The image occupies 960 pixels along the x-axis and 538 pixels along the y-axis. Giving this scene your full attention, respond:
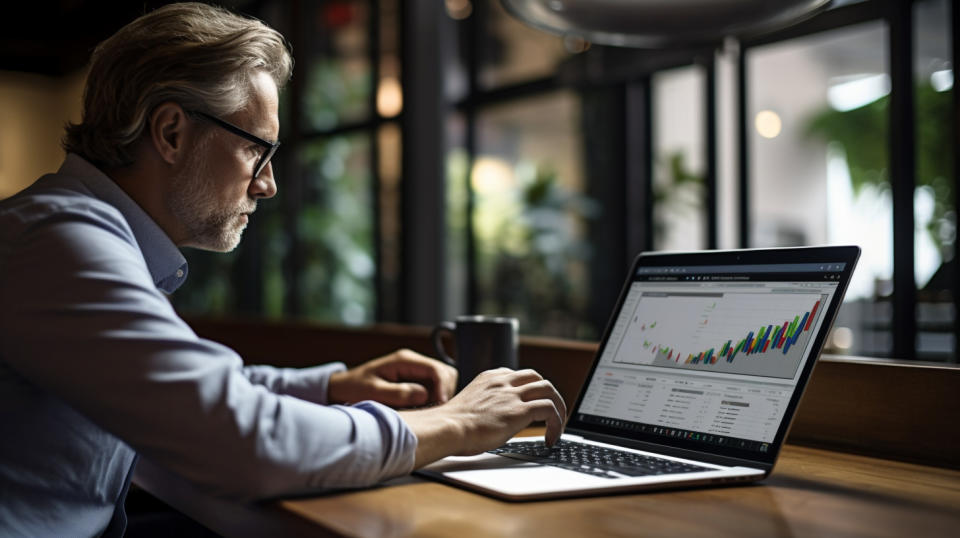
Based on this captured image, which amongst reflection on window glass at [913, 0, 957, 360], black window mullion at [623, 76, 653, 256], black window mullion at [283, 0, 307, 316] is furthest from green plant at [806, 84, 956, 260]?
black window mullion at [283, 0, 307, 316]

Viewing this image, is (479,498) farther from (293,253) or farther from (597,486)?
(293,253)

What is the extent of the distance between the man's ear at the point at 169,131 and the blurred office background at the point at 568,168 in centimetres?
202

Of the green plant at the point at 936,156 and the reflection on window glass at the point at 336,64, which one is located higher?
the reflection on window glass at the point at 336,64

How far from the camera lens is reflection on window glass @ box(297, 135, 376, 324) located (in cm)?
486

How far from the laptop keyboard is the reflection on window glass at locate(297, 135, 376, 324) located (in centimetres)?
359

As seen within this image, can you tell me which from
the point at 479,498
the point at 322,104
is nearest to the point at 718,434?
the point at 479,498

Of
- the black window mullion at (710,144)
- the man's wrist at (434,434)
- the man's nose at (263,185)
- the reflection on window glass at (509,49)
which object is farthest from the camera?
the reflection on window glass at (509,49)

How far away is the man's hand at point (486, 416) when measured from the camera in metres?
1.00

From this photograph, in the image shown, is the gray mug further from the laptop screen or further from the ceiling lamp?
the ceiling lamp

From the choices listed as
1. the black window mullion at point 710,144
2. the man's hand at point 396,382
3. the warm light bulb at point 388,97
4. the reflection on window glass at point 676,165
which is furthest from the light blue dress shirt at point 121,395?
the warm light bulb at point 388,97

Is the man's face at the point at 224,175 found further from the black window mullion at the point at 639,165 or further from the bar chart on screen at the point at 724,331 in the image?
the black window mullion at the point at 639,165

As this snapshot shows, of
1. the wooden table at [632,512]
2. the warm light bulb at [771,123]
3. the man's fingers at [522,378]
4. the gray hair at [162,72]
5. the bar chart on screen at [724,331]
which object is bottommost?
the wooden table at [632,512]

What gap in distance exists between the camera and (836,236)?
4176mm

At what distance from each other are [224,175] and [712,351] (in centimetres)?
73
